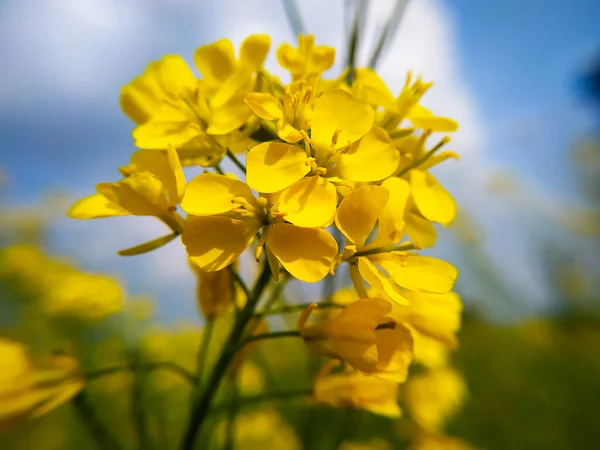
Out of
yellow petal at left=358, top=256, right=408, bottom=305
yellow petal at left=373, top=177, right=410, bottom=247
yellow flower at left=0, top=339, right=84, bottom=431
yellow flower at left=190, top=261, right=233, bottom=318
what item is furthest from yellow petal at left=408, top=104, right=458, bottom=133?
yellow flower at left=0, top=339, right=84, bottom=431

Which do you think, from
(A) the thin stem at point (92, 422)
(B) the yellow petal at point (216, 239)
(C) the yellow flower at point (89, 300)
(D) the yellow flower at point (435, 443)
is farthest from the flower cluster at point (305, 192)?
(D) the yellow flower at point (435, 443)

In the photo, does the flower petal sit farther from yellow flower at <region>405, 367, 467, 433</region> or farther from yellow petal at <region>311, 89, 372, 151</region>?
yellow flower at <region>405, 367, 467, 433</region>

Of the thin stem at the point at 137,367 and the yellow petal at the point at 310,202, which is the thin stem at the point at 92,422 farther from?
the yellow petal at the point at 310,202

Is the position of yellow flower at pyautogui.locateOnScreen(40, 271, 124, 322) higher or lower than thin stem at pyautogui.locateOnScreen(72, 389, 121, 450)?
higher

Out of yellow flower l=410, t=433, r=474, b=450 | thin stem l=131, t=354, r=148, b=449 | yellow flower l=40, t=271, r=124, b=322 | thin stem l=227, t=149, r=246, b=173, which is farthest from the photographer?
yellow flower l=410, t=433, r=474, b=450

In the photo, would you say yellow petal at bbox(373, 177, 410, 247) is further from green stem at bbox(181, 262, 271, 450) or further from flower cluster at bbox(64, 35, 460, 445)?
green stem at bbox(181, 262, 271, 450)

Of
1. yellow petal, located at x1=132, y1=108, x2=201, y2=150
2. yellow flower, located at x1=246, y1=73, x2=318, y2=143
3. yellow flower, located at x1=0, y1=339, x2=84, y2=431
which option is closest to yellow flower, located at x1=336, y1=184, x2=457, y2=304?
yellow flower, located at x1=246, y1=73, x2=318, y2=143

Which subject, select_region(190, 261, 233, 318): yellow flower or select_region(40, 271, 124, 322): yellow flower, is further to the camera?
select_region(40, 271, 124, 322): yellow flower

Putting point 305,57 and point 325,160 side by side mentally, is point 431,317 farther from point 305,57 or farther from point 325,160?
point 305,57

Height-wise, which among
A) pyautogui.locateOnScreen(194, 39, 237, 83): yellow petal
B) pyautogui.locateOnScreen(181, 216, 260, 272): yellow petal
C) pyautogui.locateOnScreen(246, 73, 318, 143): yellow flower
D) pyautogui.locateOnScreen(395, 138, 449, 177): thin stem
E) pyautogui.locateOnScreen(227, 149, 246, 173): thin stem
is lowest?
pyautogui.locateOnScreen(181, 216, 260, 272): yellow petal

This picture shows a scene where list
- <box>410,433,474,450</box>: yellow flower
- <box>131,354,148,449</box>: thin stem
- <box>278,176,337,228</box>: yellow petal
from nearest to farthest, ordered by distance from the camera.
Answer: <box>278,176,337,228</box>: yellow petal
<box>131,354,148,449</box>: thin stem
<box>410,433,474,450</box>: yellow flower
